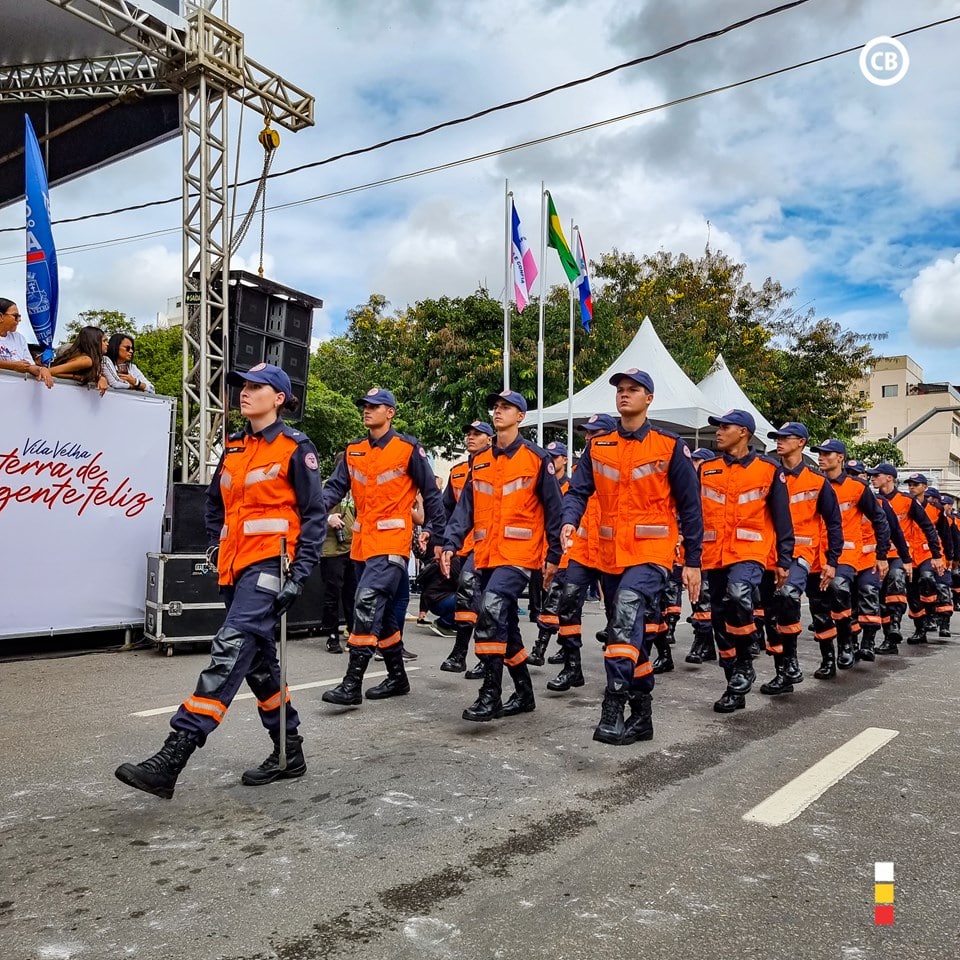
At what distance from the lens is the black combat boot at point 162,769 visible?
366cm

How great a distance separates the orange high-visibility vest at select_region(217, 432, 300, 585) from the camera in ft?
14.1

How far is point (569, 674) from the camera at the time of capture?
22.4ft

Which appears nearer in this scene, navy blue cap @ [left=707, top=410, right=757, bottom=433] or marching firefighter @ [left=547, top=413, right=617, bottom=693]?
marching firefighter @ [left=547, top=413, right=617, bottom=693]

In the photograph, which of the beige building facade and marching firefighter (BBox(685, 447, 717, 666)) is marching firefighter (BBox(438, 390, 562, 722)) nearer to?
marching firefighter (BBox(685, 447, 717, 666))

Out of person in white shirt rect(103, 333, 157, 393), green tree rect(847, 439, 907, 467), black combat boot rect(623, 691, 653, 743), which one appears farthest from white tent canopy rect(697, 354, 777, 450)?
black combat boot rect(623, 691, 653, 743)

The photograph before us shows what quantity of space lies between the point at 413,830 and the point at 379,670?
4.10m

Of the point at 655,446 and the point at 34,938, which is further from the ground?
the point at 655,446

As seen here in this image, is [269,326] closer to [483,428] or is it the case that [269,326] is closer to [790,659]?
[483,428]

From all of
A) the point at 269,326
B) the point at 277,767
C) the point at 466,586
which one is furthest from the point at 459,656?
the point at 269,326

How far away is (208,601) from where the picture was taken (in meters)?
8.27

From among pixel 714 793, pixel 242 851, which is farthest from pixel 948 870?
pixel 242 851

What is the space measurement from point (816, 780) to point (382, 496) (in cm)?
322

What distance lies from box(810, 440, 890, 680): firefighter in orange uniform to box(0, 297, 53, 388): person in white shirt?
6.90 meters

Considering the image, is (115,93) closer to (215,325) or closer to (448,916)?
(215,325)
